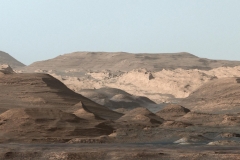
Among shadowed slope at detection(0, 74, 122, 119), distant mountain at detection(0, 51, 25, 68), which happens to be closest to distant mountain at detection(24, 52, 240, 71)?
distant mountain at detection(0, 51, 25, 68)

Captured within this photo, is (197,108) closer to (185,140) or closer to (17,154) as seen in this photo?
(185,140)

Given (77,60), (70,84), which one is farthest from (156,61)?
(70,84)

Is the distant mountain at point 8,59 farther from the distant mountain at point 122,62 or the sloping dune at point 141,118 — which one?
the sloping dune at point 141,118

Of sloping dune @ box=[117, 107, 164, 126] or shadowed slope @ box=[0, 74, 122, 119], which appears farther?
shadowed slope @ box=[0, 74, 122, 119]

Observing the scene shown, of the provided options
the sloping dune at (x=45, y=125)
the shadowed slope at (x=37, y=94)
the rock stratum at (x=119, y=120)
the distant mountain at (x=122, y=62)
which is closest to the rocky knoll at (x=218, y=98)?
the rock stratum at (x=119, y=120)

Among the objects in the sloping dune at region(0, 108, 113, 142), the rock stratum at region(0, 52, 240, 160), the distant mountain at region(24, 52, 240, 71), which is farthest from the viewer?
the distant mountain at region(24, 52, 240, 71)

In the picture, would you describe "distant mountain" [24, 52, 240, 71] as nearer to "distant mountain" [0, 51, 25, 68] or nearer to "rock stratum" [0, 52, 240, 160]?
"distant mountain" [0, 51, 25, 68]
